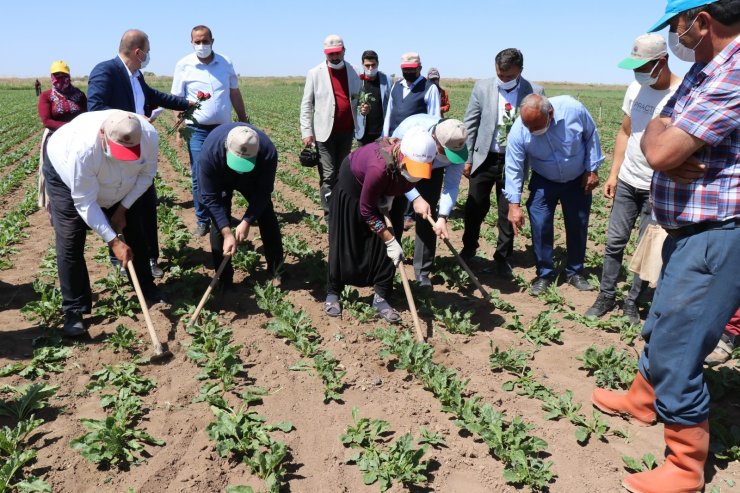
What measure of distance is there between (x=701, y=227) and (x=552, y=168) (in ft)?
8.50

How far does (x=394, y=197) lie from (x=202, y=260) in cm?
255

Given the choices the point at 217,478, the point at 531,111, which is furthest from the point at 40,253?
the point at 531,111

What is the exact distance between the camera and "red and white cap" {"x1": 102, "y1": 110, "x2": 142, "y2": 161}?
3688mm

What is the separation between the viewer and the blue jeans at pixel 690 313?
2.42m

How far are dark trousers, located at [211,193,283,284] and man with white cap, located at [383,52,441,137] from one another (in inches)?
85.7

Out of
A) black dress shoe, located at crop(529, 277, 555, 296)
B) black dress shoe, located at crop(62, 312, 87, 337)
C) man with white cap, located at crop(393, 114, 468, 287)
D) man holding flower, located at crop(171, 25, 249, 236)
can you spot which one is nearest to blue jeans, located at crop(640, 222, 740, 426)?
man with white cap, located at crop(393, 114, 468, 287)

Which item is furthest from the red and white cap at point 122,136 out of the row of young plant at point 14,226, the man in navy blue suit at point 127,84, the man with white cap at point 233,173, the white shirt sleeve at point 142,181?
the row of young plant at point 14,226

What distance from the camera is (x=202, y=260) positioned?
6020mm

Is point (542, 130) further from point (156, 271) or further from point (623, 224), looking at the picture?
point (156, 271)

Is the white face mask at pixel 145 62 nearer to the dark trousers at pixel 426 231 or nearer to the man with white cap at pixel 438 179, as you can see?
the man with white cap at pixel 438 179

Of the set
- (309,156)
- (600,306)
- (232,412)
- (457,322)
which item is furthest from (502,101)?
(232,412)

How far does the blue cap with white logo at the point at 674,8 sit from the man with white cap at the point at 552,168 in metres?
2.13

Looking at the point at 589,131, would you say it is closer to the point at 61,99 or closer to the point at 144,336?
the point at 144,336

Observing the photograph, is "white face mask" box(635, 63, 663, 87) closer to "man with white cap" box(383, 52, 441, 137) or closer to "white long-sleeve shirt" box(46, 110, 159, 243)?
"man with white cap" box(383, 52, 441, 137)
